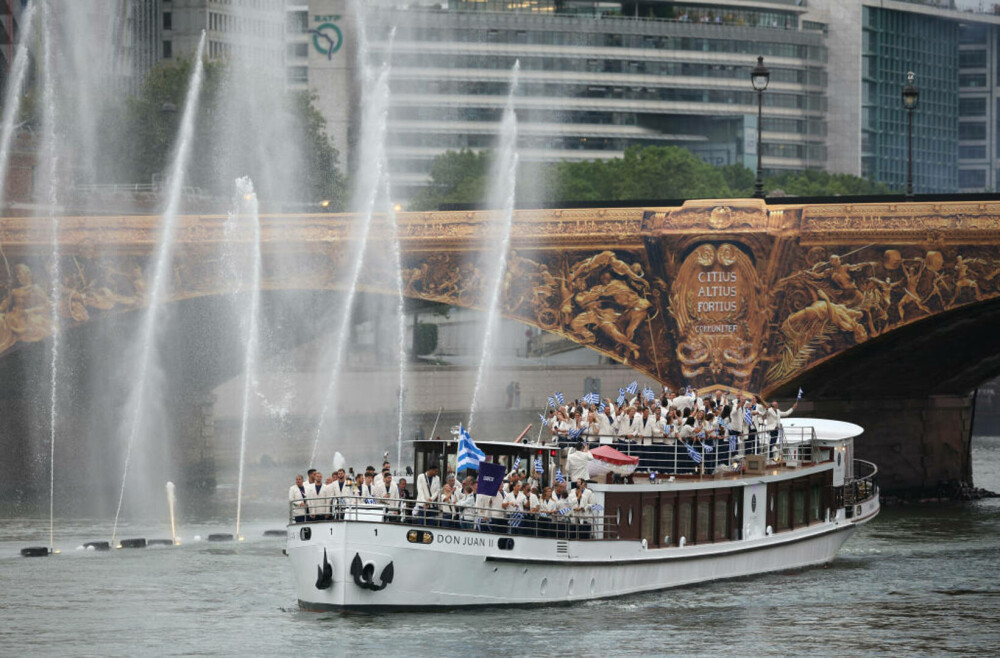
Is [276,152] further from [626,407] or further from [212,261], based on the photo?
[626,407]

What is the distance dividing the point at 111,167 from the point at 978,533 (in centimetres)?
5130

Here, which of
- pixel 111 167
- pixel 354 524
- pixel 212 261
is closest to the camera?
pixel 354 524

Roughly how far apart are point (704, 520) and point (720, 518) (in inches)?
31.1

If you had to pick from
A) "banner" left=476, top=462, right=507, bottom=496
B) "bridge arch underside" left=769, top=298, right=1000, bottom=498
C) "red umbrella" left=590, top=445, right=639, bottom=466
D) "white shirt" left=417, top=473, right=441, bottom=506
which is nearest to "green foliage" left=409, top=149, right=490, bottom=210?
"bridge arch underside" left=769, top=298, right=1000, bottom=498

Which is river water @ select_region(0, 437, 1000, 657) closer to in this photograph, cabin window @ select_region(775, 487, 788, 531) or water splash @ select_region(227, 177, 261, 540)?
cabin window @ select_region(775, 487, 788, 531)

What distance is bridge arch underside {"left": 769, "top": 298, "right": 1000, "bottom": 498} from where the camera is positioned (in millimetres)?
70688

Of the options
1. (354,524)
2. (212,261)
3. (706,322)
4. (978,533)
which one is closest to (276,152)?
(212,261)

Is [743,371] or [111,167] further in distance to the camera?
[111,167]

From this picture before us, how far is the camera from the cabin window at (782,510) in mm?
54469

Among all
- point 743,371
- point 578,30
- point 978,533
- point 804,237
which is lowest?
point 978,533

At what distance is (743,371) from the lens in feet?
224

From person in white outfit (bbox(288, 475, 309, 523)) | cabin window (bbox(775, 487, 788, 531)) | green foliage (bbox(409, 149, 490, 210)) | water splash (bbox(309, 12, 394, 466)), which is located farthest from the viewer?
green foliage (bbox(409, 149, 490, 210))

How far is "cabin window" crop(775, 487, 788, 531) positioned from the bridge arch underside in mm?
14061

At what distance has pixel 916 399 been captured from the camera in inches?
3024
